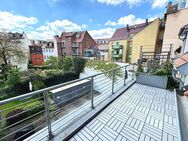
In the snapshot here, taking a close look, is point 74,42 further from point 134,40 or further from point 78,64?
point 134,40

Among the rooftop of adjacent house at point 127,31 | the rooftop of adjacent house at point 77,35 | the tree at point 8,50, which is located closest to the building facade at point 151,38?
the rooftop of adjacent house at point 127,31

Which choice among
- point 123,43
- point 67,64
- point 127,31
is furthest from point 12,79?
point 127,31

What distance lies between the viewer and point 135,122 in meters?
2.38

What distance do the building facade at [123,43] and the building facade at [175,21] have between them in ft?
34.4

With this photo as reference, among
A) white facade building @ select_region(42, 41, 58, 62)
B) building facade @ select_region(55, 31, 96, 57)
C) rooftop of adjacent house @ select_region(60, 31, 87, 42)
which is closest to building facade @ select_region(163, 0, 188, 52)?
building facade @ select_region(55, 31, 96, 57)

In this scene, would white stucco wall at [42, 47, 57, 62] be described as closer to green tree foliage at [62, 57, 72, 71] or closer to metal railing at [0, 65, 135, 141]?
green tree foliage at [62, 57, 72, 71]

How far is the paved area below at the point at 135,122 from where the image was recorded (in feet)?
6.54

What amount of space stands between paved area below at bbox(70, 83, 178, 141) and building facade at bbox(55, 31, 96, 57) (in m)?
23.5

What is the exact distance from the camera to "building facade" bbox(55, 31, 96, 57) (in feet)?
84.0

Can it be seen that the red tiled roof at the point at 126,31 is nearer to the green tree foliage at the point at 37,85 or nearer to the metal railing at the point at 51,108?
the metal railing at the point at 51,108

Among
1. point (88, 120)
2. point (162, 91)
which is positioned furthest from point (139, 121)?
point (162, 91)

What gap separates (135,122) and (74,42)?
85.4ft

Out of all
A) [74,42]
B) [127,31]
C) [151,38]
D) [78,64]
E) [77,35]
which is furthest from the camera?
[77,35]

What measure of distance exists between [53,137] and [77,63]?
1216 cm
